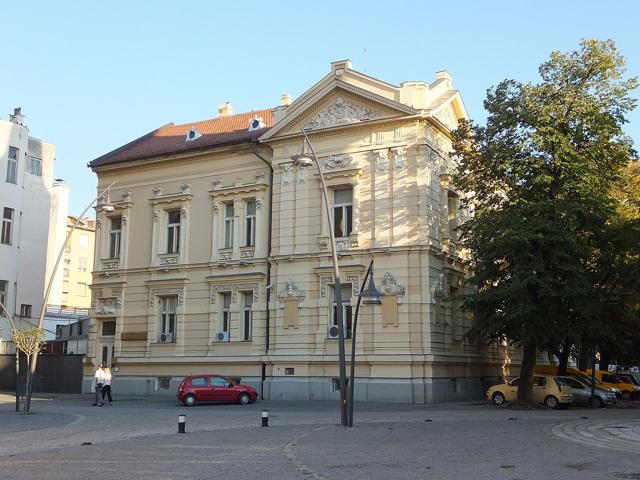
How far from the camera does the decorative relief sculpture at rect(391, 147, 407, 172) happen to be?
32719mm

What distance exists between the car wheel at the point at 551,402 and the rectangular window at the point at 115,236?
23646 mm

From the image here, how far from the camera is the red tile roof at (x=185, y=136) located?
38.4 metres

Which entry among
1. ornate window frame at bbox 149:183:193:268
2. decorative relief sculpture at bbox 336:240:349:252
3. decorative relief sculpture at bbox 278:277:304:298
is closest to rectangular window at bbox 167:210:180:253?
ornate window frame at bbox 149:183:193:268

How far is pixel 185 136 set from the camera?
41.9 meters

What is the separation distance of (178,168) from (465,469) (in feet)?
97.2

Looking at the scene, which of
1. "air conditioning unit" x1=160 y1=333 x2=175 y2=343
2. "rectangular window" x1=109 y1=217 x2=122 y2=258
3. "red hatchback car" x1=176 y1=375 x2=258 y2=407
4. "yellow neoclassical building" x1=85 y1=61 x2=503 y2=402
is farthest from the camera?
"rectangular window" x1=109 y1=217 x2=122 y2=258

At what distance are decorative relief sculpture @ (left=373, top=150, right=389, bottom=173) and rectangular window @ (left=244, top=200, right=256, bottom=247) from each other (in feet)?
23.2

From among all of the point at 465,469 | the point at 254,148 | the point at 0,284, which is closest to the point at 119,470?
the point at 465,469

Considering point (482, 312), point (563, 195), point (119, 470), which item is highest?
point (563, 195)

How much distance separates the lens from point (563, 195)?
29.4 meters

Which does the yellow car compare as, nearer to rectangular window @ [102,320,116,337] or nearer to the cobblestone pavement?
the cobblestone pavement

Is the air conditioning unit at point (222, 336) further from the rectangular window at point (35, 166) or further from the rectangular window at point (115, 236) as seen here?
the rectangular window at point (35, 166)

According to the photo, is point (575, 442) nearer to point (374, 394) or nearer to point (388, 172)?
point (374, 394)

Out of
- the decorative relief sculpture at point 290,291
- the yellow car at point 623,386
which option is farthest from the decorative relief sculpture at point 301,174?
the yellow car at point 623,386
